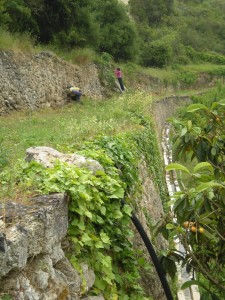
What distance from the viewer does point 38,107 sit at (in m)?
20.2

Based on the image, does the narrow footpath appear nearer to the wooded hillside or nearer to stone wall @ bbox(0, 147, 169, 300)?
stone wall @ bbox(0, 147, 169, 300)

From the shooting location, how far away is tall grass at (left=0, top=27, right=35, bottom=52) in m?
19.1

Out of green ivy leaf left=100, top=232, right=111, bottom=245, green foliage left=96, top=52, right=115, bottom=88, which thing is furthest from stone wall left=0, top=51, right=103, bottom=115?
green ivy leaf left=100, top=232, right=111, bottom=245

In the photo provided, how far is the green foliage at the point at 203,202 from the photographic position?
5664mm

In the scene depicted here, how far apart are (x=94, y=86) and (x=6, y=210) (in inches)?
942

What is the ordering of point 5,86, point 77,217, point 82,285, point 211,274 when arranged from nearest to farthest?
1. point 82,285
2. point 77,217
3. point 211,274
4. point 5,86

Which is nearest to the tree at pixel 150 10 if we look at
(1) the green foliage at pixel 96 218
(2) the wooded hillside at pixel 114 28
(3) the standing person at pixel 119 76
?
(2) the wooded hillside at pixel 114 28

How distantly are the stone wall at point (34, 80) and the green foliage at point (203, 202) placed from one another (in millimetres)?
11745

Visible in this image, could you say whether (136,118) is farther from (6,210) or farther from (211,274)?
(6,210)

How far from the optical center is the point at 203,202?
561 cm

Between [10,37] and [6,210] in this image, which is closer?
[6,210]

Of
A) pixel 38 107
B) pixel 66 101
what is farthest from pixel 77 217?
pixel 66 101

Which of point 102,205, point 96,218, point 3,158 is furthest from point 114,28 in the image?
point 96,218

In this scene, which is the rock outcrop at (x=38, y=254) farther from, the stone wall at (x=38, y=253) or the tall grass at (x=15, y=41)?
the tall grass at (x=15, y=41)
